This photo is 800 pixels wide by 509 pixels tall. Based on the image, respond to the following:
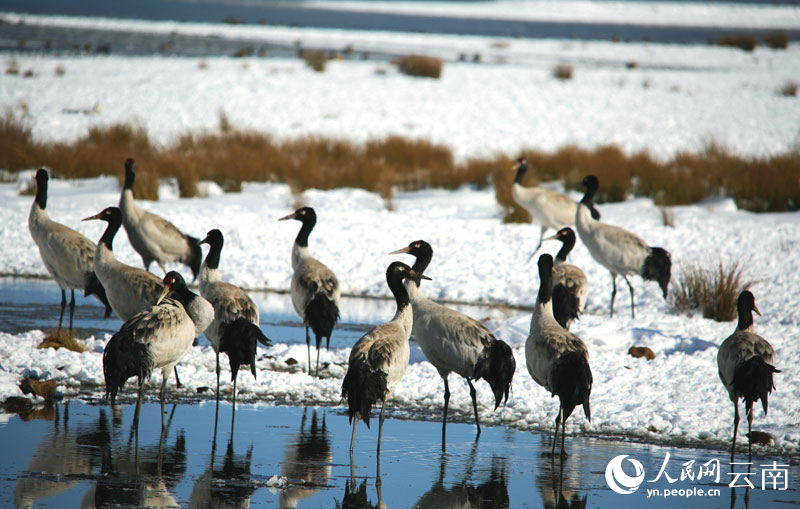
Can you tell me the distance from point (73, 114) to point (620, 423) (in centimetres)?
2151

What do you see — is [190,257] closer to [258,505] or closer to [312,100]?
[258,505]

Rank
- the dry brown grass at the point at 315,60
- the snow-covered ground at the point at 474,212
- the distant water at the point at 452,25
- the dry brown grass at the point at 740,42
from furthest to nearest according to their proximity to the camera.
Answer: the distant water at the point at 452,25 → the dry brown grass at the point at 740,42 → the dry brown grass at the point at 315,60 → the snow-covered ground at the point at 474,212

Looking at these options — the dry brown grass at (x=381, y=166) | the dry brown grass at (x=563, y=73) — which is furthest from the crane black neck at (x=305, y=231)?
the dry brown grass at (x=563, y=73)

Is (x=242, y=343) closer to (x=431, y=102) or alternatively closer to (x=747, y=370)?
(x=747, y=370)

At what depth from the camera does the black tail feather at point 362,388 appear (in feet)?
21.0

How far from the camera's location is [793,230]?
15.8 meters

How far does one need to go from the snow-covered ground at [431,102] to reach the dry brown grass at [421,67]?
52 cm

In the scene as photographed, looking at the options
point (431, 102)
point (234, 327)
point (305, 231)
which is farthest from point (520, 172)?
point (431, 102)

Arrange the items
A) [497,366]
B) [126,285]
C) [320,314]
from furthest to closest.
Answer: [320,314] < [126,285] < [497,366]

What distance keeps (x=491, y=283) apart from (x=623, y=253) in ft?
7.40

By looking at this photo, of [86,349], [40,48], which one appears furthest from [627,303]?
[40,48]

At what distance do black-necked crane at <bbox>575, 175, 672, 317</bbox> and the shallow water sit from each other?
17.3 ft

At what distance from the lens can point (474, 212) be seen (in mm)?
18047

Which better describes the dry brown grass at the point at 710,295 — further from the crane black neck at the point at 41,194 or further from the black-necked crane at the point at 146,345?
the crane black neck at the point at 41,194
